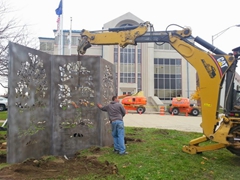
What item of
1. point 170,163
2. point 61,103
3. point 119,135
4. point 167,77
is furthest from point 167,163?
point 167,77

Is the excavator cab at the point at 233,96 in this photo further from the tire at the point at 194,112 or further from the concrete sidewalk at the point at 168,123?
the tire at the point at 194,112

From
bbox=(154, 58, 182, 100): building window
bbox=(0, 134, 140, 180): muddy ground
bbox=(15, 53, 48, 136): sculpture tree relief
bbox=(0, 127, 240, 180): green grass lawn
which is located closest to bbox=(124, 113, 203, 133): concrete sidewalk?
bbox=(0, 127, 240, 180): green grass lawn

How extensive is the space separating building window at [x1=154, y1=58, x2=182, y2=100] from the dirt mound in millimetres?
38978

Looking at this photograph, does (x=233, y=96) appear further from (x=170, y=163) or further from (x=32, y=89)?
(x=32, y=89)

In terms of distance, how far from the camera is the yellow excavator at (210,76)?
6941mm

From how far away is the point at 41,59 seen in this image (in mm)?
7691

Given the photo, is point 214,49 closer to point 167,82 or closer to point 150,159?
point 150,159

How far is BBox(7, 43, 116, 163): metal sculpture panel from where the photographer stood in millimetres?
7205

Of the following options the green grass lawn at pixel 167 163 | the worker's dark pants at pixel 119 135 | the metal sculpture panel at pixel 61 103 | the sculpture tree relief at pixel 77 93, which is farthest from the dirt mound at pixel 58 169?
the sculpture tree relief at pixel 77 93

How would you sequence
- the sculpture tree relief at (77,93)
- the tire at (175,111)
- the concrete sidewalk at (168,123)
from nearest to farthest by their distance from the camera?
1. the sculpture tree relief at (77,93)
2. the concrete sidewalk at (168,123)
3. the tire at (175,111)

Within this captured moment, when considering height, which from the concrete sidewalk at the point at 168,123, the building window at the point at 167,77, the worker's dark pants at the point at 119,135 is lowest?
the concrete sidewalk at the point at 168,123

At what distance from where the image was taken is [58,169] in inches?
254

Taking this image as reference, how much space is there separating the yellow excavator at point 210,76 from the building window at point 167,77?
123 feet

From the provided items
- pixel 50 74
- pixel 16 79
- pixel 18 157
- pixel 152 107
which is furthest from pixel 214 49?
pixel 152 107
